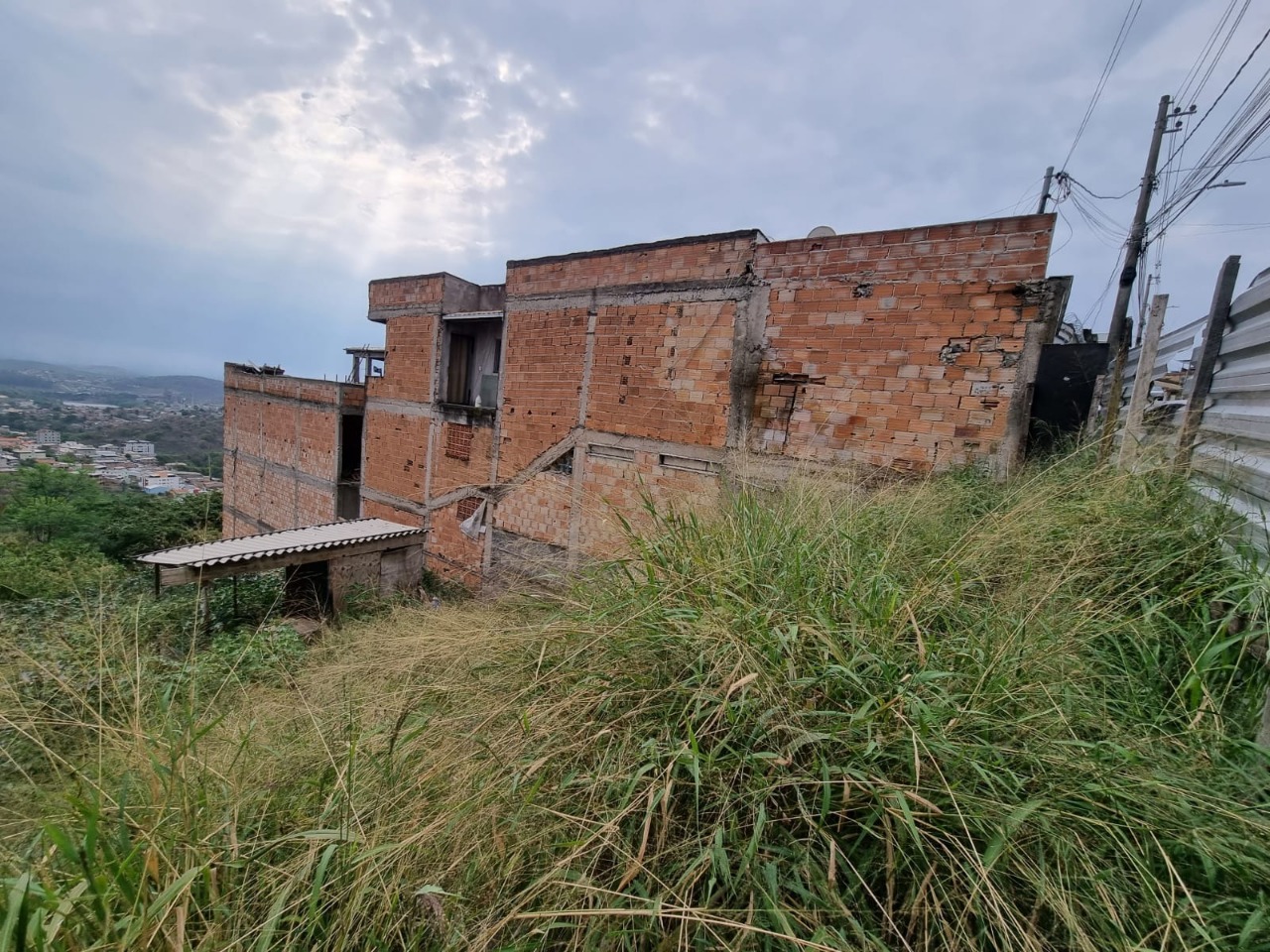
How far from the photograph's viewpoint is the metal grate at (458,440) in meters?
7.09

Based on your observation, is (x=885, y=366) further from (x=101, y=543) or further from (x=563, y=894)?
(x=101, y=543)

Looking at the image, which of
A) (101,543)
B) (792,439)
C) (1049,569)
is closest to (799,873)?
(1049,569)

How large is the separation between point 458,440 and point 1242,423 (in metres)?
7.43

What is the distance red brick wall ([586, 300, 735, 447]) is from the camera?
484cm

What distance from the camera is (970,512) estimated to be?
2.80 meters

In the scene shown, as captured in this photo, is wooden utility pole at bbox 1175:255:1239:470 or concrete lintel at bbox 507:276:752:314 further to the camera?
concrete lintel at bbox 507:276:752:314

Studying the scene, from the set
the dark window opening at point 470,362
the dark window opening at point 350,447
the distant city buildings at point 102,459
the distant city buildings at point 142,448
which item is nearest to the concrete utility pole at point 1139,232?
the dark window opening at point 470,362

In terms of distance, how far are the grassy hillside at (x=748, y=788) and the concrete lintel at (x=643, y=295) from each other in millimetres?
3687

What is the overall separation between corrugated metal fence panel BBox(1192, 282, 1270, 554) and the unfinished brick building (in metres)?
1.40

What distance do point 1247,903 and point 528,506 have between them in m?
6.02

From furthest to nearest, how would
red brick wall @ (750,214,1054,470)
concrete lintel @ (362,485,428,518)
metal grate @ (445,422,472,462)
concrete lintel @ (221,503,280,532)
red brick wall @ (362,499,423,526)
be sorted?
1. concrete lintel @ (221,503,280,532)
2. red brick wall @ (362,499,423,526)
3. concrete lintel @ (362,485,428,518)
4. metal grate @ (445,422,472,462)
5. red brick wall @ (750,214,1054,470)

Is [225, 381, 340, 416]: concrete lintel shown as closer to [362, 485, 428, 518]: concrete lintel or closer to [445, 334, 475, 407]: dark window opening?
[362, 485, 428, 518]: concrete lintel

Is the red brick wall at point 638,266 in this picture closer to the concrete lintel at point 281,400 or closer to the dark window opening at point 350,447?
the dark window opening at point 350,447

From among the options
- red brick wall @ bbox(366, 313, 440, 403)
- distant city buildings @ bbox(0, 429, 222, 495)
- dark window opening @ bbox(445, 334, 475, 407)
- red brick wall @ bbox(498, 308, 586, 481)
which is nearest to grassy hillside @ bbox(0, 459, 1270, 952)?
red brick wall @ bbox(498, 308, 586, 481)
